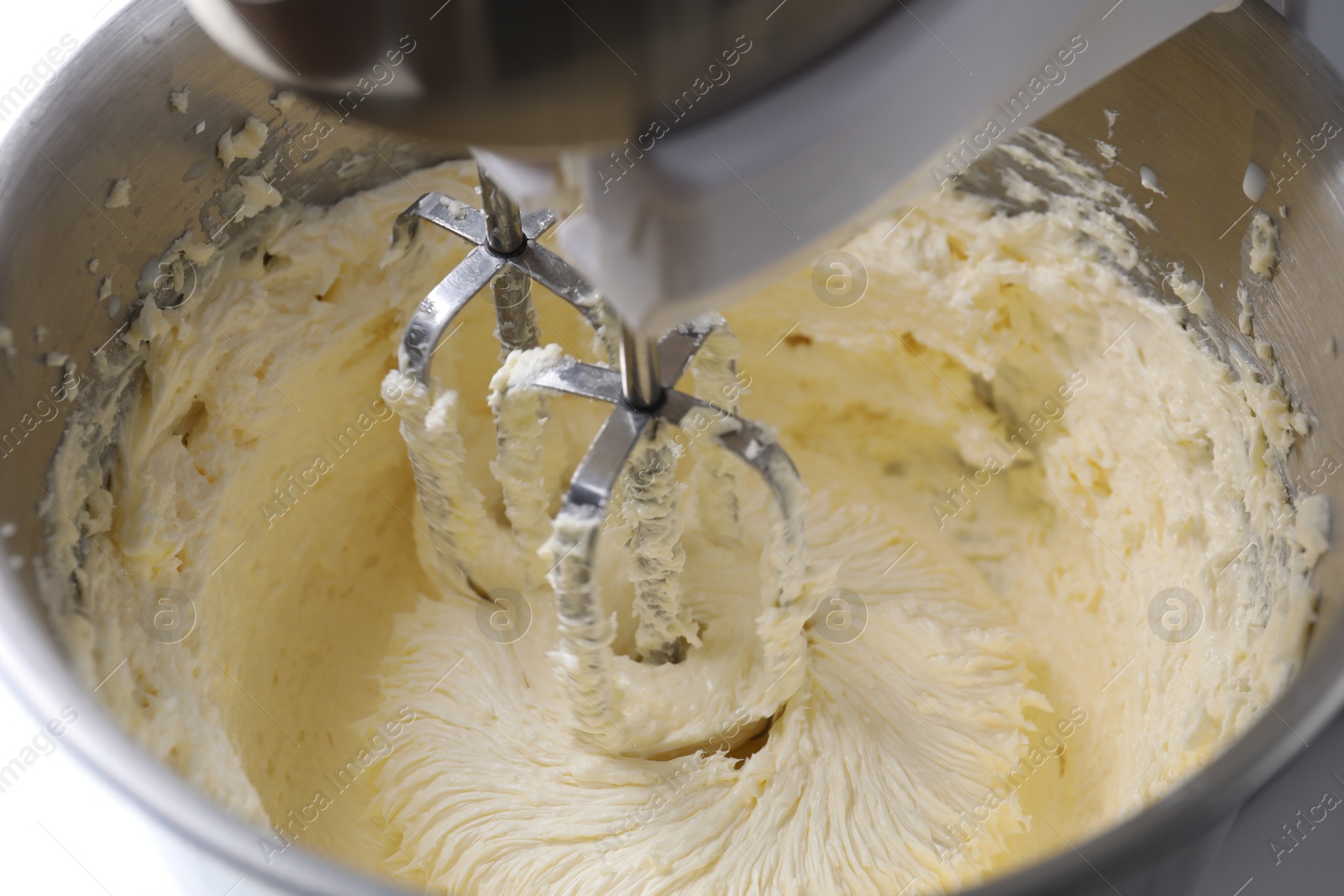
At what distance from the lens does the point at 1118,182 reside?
109cm

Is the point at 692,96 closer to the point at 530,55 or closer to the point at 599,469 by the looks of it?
the point at 530,55

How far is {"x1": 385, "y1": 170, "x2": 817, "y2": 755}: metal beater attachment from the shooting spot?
87 cm

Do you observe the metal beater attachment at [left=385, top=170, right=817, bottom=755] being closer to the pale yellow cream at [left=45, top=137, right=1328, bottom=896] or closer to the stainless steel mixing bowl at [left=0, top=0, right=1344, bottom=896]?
the pale yellow cream at [left=45, top=137, right=1328, bottom=896]

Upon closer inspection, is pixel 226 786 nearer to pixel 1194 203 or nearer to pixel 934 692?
pixel 934 692

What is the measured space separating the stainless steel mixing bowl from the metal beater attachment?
178 millimetres

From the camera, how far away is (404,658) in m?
1.27

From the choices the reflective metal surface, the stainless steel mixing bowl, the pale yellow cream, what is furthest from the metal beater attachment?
the reflective metal surface

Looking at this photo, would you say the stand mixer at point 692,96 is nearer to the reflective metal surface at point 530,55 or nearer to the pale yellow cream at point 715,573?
the reflective metal surface at point 530,55

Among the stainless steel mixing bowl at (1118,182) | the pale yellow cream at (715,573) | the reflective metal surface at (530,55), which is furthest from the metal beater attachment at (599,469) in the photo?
the reflective metal surface at (530,55)

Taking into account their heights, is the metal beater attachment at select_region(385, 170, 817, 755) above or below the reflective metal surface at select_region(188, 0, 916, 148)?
below

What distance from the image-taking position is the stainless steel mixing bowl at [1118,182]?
66 cm

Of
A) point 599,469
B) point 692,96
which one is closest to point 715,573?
point 599,469

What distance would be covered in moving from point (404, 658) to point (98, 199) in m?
0.58

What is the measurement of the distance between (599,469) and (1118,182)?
2.00 feet
